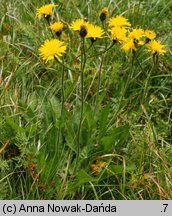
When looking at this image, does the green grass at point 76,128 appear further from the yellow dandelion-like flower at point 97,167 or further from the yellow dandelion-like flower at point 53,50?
the yellow dandelion-like flower at point 53,50

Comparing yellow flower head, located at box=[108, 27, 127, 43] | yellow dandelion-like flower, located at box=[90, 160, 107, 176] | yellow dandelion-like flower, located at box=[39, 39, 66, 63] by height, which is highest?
yellow flower head, located at box=[108, 27, 127, 43]

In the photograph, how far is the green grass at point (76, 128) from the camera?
201 centimetres

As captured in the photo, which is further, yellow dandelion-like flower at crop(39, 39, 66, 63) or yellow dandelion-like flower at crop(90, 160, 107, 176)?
yellow dandelion-like flower at crop(90, 160, 107, 176)

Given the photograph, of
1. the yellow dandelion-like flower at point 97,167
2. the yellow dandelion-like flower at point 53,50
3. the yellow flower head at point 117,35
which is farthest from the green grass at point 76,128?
the yellow dandelion-like flower at point 53,50

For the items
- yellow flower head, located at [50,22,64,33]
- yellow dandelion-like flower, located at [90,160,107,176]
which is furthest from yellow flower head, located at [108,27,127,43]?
yellow dandelion-like flower, located at [90,160,107,176]

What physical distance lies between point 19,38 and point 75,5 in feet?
1.75

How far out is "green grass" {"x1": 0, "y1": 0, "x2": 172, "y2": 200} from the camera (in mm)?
2010

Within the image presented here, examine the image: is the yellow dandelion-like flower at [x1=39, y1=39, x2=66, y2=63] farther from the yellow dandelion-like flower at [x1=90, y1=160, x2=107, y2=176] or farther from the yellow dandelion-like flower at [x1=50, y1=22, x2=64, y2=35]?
the yellow dandelion-like flower at [x1=90, y1=160, x2=107, y2=176]

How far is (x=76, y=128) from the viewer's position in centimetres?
220

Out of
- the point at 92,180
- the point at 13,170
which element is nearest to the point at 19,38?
the point at 13,170

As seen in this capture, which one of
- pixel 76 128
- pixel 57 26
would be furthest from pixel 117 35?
pixel 76 128

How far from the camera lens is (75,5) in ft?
10.7

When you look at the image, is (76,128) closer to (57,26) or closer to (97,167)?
(97,167)

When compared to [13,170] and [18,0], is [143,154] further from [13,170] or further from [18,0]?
[18,0]
